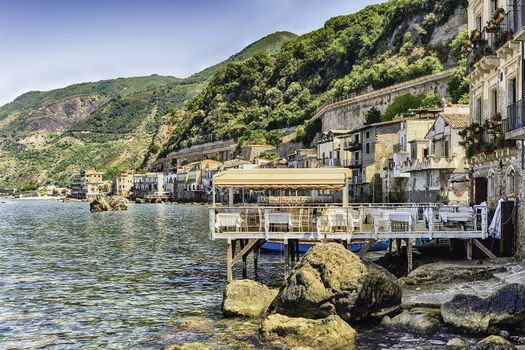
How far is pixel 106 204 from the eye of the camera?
123 meters

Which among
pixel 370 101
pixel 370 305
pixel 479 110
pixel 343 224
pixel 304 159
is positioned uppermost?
pixel 370 101

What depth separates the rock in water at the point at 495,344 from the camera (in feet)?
49.2

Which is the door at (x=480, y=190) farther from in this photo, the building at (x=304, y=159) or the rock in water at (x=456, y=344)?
the building at (x=304, y=159)

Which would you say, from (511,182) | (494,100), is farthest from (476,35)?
(511,182)

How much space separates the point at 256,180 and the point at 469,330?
45.1ft

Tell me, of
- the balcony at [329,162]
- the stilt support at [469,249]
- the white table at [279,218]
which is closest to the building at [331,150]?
the balcony at [329,162]

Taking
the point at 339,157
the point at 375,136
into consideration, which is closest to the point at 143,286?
the point at 375,136

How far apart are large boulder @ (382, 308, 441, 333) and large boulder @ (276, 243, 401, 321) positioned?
2.35 ft

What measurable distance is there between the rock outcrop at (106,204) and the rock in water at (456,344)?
11106cm

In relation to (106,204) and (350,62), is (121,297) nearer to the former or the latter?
(106,204)

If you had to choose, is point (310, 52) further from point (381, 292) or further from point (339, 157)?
point (381, 292)

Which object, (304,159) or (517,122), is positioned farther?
(304,159)

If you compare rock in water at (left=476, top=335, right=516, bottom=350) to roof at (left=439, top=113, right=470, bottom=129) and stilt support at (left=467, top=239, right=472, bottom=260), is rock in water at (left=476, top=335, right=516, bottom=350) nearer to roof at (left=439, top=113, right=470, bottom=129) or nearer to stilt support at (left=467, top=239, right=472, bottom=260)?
stilt support at (left=467, top=239, right=472, bottom=260)

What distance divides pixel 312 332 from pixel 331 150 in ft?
247
